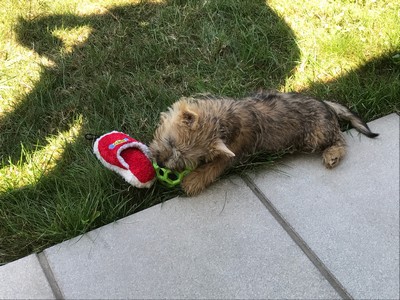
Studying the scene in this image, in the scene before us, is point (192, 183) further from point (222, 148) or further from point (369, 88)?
point (369, 88)

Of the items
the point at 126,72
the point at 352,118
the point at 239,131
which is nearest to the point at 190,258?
the point at 239,131

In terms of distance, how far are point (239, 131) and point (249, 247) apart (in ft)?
2.80

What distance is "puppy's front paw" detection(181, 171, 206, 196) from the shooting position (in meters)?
3.20

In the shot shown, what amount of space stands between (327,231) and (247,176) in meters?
0.72

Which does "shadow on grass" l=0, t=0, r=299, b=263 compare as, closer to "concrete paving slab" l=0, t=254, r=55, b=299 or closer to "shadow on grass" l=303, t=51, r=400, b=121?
"concrete paving slab" l=0, t=254, r=55, b=299

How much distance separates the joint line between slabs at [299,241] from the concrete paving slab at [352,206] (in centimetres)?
3

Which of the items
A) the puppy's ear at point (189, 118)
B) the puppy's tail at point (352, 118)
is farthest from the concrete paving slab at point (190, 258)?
the puppy's tail at point (352, 118)

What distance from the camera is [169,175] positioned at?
320 cm

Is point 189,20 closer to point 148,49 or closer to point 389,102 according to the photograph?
point 148,49

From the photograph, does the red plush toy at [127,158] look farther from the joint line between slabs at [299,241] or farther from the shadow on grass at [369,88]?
the shadow on grass at [369,88]

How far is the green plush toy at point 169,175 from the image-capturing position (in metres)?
3.15

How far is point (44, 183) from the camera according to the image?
3250mm

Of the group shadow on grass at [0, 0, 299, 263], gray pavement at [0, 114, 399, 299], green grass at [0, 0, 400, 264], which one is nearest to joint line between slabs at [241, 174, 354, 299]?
gray pavement at [0, 114, 399, 299]

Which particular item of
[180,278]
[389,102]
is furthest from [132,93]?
[389,102]
